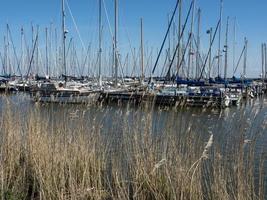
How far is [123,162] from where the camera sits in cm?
651

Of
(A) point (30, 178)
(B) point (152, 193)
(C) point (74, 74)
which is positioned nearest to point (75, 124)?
(A) point (30, 178)

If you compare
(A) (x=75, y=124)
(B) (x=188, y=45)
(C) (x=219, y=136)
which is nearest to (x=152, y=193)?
(C) (x=219, y=136)

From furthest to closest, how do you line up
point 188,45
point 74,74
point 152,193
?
point 74,74, point 188,45, point 152,193

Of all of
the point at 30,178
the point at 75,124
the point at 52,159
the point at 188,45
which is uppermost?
the point at 188,45

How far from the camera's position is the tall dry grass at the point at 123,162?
4758 mm

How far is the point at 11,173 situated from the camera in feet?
19.7

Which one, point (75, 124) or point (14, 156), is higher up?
point (75, 124)

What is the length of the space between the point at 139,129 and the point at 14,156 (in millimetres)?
2209

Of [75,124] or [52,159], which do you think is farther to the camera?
[75,124]

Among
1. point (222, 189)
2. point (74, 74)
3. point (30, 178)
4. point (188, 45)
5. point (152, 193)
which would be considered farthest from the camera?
point (74, 74)

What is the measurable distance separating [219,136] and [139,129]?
128 centimetres

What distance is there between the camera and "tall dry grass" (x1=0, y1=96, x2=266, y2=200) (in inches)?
187

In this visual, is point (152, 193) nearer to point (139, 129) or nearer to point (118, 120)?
point (139, 129)

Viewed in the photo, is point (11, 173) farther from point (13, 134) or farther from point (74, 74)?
point (74, 74)
